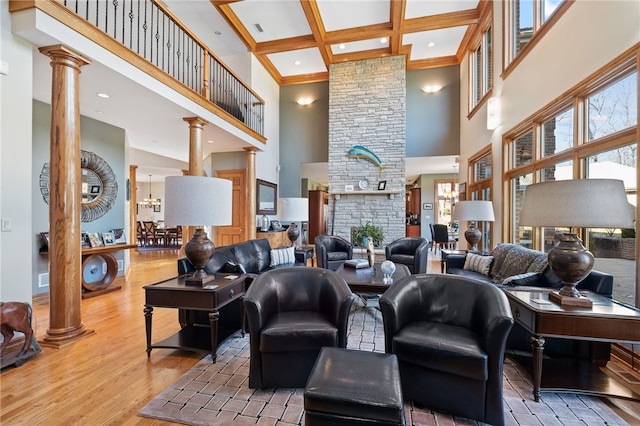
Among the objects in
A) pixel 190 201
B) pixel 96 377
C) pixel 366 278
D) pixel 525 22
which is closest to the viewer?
pixel 96 377

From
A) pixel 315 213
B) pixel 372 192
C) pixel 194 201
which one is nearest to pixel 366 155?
pixel 372 192

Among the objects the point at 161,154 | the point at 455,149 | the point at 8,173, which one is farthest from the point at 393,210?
the point at 8,173

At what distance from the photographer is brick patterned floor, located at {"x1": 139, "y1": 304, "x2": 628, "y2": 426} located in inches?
67.5

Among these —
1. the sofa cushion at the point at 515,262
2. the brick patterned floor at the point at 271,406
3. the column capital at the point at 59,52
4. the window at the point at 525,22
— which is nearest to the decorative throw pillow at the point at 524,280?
the sofa cushion at the point at 515,262

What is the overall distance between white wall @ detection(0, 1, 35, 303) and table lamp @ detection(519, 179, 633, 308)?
408 cm

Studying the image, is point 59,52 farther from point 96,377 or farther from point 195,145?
point 96,377

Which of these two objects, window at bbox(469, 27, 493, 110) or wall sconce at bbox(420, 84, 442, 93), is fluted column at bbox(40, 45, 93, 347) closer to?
window at bbox(469, 27, 493, 110)

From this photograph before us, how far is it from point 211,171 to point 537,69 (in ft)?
21.5

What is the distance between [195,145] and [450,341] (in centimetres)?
432

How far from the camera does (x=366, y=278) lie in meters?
3.18

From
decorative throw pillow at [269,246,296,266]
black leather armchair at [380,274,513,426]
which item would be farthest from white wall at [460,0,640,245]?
decorative throw pillow at [269,246,296,266]

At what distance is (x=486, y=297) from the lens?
1858 millimetres

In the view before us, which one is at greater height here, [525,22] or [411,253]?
[525,22]

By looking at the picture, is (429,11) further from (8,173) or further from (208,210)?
(8,173)
